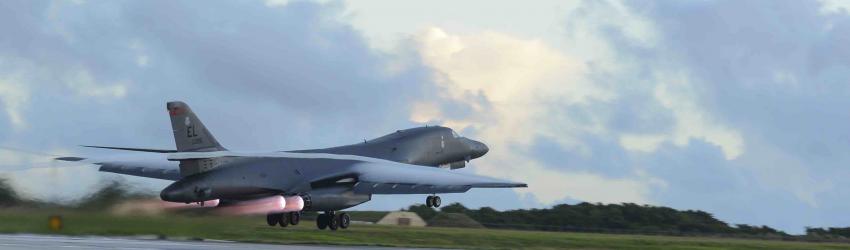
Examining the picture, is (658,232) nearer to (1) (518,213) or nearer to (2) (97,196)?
(1) (518,213)

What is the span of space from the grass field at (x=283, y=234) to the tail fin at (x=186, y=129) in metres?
3.52

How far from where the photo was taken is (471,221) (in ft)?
247

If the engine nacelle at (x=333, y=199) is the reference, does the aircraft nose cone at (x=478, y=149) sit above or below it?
above

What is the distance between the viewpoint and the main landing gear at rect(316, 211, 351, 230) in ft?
187

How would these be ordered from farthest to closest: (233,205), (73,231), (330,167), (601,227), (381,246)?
(601,227)
(330,167)
(233,205)
(381,246)
(73,231)

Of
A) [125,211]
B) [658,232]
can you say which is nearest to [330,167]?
[125,211]

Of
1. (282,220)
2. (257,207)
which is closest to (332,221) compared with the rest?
(282,220)

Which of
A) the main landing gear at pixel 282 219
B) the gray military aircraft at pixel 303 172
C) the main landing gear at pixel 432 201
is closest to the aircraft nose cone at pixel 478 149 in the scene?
the gray military aircraft at pixel 303 172

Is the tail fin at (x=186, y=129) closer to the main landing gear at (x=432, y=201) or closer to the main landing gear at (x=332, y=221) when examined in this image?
the main landing gear at (x=332, y=221)

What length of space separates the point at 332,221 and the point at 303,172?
7.79 feet

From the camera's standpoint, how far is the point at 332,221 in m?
57.0

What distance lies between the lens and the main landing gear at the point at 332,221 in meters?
57.0

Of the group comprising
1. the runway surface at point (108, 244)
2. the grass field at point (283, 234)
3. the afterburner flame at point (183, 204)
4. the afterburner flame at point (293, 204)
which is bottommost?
the runway surface at point (108, 244)

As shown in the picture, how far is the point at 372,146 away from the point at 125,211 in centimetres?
1958
